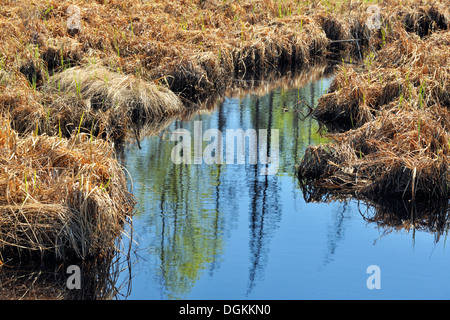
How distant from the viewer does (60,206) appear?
6.37 metres

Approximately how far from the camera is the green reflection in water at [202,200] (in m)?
6.47

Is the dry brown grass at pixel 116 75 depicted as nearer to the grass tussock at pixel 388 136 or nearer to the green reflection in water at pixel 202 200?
the grass tussock at pixel 388 136

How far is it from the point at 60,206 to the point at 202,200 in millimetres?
1998

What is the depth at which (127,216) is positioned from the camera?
6867 mm

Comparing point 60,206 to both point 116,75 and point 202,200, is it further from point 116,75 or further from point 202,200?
point 116,75

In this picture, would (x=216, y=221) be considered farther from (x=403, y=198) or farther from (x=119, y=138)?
(x=119, y=138)

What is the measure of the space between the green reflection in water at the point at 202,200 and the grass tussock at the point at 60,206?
1.68 ft

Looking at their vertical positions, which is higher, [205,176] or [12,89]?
[12,89]

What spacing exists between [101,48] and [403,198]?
→ 24.6 ft

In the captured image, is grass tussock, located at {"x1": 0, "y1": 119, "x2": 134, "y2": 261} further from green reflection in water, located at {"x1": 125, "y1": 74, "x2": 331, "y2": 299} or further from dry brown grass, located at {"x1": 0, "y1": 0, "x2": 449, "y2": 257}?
green reflection in water, located at {"x1": 125, "y1": 74, "x2": 331, "y2": 299}

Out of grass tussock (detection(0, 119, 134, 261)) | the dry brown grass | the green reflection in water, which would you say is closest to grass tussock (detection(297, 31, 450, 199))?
the dry brown grass

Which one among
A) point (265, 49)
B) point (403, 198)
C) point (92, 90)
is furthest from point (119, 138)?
point (265, 49)
